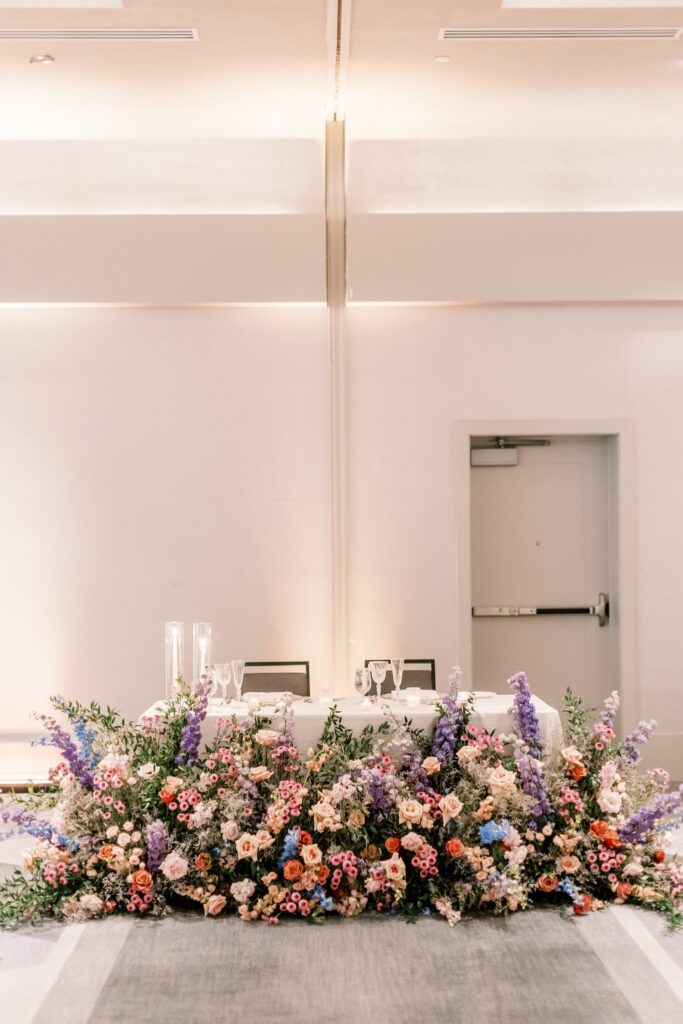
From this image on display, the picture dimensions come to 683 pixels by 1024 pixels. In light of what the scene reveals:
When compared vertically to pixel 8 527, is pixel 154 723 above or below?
below

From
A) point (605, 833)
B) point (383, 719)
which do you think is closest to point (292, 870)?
point (383, 719)

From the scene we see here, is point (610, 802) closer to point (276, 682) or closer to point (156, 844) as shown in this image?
point (156, 844)

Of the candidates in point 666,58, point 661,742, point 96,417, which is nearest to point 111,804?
point 96,417

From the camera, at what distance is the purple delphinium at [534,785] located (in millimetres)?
3883

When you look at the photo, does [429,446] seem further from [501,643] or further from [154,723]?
[154,723]

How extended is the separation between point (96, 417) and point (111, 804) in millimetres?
3214

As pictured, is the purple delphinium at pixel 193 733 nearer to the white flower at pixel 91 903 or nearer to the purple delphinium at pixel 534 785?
the white flower at pixel 91 903

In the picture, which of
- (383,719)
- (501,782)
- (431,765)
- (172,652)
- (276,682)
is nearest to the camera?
(501,782)

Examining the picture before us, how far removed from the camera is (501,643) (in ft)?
22.5

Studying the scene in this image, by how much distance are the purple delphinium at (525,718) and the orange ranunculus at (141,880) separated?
4.69ft

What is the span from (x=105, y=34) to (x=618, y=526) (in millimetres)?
3997

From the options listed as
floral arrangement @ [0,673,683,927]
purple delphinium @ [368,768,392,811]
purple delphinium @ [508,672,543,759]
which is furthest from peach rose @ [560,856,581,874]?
purple delphinium @ [368,768,392,811]

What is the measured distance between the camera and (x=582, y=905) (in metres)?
3.75

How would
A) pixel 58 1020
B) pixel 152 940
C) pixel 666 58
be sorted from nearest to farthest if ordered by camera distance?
pixel 58 1020 → pixel 152 940 → pixel 666 58
